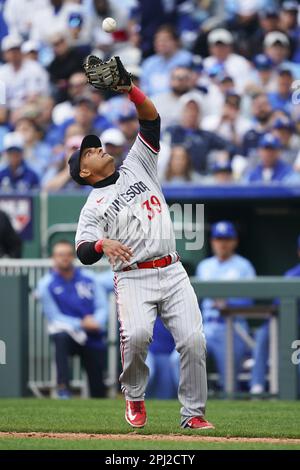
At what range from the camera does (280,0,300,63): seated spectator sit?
1475 centimetres

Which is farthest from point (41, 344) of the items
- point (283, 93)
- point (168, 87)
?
point (283, 93)

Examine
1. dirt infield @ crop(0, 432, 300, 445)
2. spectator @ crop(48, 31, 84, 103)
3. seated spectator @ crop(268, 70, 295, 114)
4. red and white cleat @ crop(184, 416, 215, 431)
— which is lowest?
dirt infield @ crop(0, 432, 300, 445)

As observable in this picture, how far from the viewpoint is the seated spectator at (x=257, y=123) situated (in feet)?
42.7

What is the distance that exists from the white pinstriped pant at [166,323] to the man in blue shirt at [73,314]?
170 inches

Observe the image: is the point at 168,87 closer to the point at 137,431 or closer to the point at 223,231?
the point at 223,231

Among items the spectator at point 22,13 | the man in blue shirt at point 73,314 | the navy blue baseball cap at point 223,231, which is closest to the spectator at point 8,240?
the man in blue shirt at point 73,314

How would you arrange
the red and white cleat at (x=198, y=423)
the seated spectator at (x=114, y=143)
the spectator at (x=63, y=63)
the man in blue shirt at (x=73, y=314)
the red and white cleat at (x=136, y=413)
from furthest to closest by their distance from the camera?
the spectator at (x=63, y=63)
the seated spectator at (x=114, y=143)
the man in blue shirt at (x=73, y=314)
the red and white cleat at (x=136, y=413)
the red and white cleat at (x=198, y=423)

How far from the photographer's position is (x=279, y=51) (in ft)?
47.6

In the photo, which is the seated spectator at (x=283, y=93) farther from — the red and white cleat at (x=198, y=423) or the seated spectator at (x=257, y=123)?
the red and white cleat at (x=198, y=423)

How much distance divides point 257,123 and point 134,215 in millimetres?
6854

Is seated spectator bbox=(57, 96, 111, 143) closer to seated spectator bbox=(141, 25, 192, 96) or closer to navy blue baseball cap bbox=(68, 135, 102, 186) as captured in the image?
seated spectator bbox=(141, 25, 192, 96)

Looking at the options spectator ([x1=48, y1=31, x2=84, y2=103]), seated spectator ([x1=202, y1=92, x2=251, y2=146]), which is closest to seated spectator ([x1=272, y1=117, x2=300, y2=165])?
seated spectator ([x1=202, y1=92, x2=251, y2=146])

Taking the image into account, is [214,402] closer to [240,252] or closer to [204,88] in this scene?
[240,252]

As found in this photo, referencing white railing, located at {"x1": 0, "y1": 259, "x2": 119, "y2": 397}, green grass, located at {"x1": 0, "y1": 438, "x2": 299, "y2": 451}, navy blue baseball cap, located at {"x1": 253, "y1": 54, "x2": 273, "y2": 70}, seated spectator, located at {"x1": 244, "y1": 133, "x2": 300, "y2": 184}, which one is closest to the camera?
green grass, located at {"x1": 0, "y1": 438, "x2": 299, "y2": 451}
